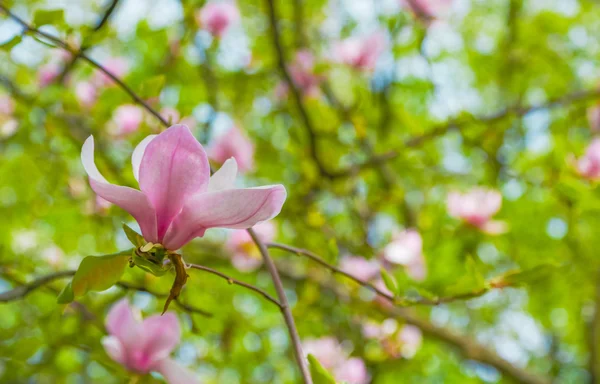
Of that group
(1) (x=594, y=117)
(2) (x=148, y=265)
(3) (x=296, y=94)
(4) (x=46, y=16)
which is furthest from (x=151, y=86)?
(1) (x=594, y=117)

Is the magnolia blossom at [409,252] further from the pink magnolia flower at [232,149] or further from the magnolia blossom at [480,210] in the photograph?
the pink magnolia flower at [232,149]

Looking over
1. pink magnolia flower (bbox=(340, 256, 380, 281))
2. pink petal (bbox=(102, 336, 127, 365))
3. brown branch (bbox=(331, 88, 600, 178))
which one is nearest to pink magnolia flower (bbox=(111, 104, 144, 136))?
brown branch (bbox=(331, 88, 600, 178))

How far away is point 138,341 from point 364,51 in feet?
5.33

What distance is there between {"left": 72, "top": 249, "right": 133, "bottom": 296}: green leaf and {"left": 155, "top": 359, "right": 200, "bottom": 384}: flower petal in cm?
25

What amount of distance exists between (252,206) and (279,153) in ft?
6.09

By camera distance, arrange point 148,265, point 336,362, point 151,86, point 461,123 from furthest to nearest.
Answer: point 336,362, point 461,123, point 151,86, point 148,265

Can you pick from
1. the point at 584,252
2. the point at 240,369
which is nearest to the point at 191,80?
the point at 240,369

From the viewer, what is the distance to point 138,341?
2.77ft

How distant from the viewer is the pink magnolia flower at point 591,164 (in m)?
1.54

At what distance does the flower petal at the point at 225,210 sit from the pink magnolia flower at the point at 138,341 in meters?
0.33

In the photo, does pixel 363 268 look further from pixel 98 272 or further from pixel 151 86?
pixel 98 272

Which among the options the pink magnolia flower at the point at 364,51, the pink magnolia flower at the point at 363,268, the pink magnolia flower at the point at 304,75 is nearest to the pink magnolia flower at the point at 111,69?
the pink magnolia flower at the point at 304,75

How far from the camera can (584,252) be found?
1.69 m

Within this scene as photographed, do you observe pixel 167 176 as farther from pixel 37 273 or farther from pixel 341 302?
pixel 341 302
